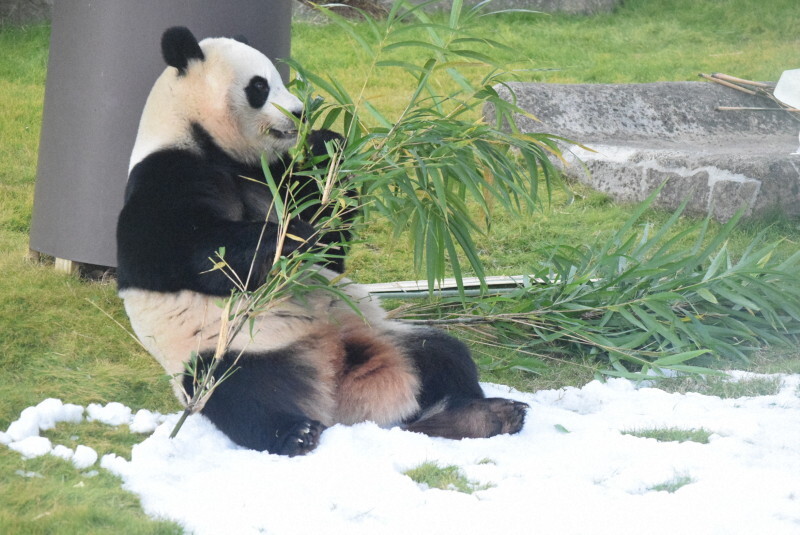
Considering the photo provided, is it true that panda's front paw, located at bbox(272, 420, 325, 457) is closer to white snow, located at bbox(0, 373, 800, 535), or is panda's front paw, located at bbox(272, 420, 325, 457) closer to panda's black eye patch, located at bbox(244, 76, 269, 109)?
white snow, located at bbox(0, 373, 800, 535)

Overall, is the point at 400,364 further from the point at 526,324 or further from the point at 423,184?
the point at 526,324

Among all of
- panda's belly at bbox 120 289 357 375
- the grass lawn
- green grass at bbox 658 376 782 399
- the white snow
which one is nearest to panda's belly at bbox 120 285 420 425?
panda's belly at bbox 120 289 357 375

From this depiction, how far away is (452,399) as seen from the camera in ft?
8.46

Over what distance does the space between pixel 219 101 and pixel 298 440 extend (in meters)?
1.08

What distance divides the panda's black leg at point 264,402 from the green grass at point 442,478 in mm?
306

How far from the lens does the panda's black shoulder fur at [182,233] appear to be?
7.88ft

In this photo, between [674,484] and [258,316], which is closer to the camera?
[674,484]

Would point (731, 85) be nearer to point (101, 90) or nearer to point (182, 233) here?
point (101, 90)

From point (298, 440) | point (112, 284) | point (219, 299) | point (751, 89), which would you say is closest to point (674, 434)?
point (298, 440)

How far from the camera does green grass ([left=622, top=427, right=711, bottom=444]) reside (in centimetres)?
241

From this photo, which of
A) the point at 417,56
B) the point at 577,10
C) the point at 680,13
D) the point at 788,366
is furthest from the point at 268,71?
the point at 680,13

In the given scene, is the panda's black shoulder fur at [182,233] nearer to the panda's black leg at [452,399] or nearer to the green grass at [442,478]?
the panda's black leg at [452,399]

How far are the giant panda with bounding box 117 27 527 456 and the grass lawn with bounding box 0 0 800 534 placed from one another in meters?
0.33

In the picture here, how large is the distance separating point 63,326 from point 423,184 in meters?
1.41
